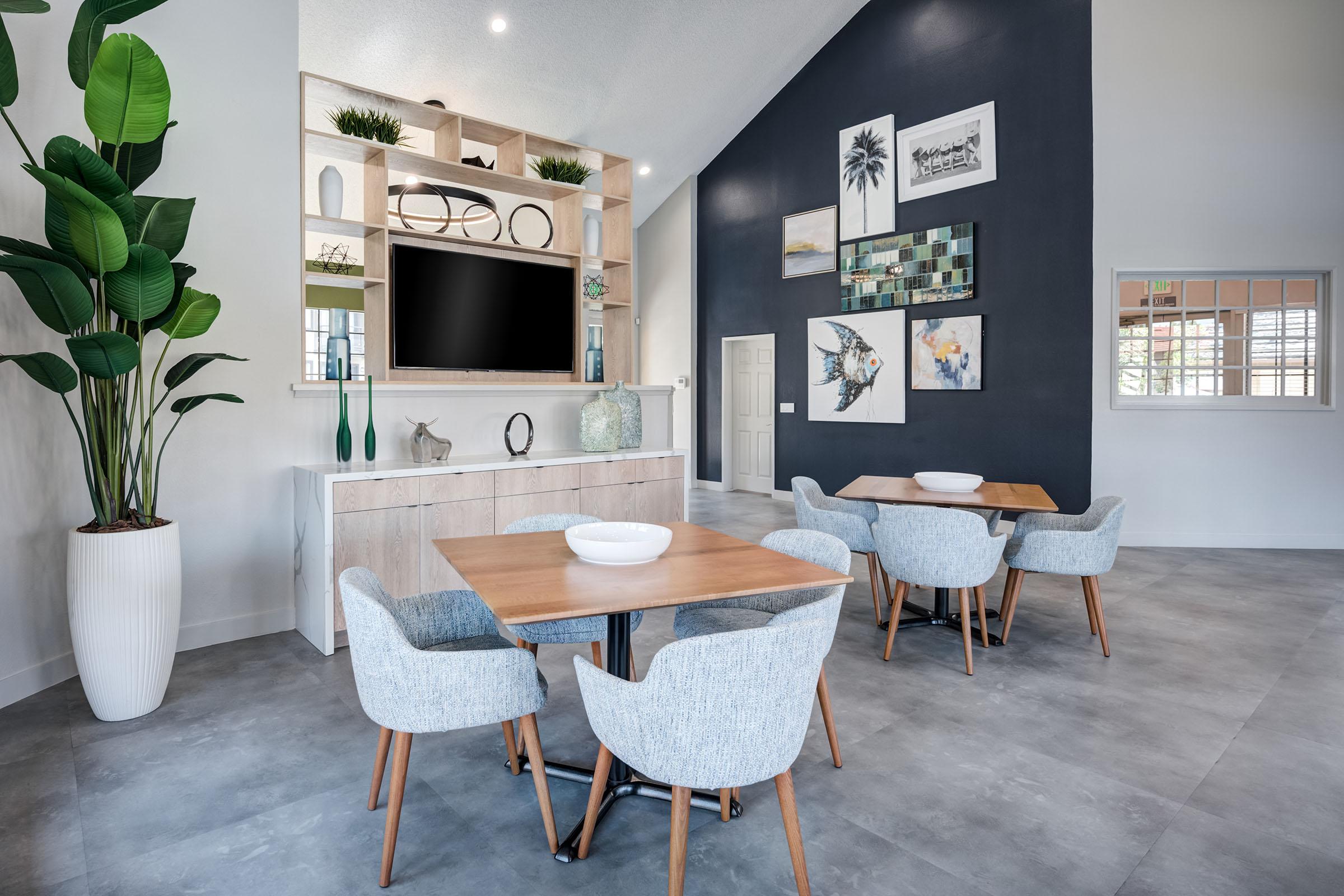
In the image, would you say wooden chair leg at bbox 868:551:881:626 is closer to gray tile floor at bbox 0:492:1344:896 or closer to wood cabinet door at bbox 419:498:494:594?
gray tile floor at bbox 0:492:1344:896

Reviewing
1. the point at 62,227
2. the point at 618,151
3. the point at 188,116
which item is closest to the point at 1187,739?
the point at 62,227

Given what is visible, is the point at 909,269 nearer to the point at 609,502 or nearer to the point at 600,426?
the point at 600,426

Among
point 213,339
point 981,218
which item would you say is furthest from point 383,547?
Result: point 981,218

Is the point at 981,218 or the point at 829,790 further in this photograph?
the point at 981,218

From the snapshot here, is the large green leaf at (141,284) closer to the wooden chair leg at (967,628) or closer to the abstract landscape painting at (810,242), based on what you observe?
the wooden chair leg at (967,628)

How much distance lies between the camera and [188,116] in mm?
3447

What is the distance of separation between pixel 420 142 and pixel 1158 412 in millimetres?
6588

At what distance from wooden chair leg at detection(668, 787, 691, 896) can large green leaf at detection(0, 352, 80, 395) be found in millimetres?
2470

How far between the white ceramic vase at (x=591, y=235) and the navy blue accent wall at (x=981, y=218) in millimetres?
3324

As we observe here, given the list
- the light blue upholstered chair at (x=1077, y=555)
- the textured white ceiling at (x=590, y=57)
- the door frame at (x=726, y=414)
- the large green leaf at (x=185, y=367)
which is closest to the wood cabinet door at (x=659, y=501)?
the light blue upholstered chair at (x=1077, y=555)

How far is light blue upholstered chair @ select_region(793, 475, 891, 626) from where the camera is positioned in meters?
3.79

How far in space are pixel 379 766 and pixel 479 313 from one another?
327 cm

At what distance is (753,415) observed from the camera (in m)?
9.06

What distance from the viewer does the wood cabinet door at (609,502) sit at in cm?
452
